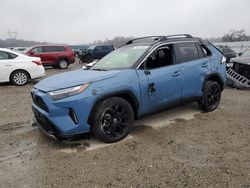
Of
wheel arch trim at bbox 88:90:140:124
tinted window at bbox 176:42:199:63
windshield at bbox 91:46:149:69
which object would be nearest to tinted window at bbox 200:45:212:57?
tinted window at bbox 176:42:199:63

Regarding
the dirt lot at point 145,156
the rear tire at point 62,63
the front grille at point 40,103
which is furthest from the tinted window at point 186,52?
the rear tire at point 62,63

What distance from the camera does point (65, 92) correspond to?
405cm

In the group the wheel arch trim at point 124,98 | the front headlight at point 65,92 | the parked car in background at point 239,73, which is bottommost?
the parked car in background at point 239,73

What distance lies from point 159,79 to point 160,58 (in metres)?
0.54

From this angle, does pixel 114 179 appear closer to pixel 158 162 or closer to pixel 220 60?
pixel 158 162

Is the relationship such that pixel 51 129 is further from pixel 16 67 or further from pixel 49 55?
pixel 49 55

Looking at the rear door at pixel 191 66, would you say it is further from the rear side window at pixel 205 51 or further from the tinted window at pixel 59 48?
the tinted window at pixel 59 48

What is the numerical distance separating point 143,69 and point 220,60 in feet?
7.94

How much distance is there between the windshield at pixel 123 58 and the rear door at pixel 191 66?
854 mm

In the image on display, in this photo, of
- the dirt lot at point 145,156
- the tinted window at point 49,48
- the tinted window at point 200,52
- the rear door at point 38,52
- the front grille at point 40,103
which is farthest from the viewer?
the tinted window at point 49,48

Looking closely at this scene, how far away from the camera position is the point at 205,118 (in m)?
5.74

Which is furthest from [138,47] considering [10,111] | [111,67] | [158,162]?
[10,111]

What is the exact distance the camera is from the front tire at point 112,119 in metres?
4.22

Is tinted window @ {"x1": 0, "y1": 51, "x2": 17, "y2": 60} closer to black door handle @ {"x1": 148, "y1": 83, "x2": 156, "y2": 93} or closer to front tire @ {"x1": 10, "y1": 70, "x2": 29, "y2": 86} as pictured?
front tire @ {"x1": 10, "y1": 70, "x2": 29, "y2": 86}
